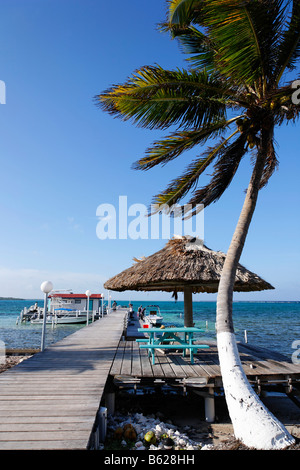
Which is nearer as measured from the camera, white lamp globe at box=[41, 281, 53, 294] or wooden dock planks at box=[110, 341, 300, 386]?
wooden dock planks at box=[110, 341, 300, 386]

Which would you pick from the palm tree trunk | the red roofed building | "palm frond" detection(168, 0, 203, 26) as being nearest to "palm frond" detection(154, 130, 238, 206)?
the palm tree trunk

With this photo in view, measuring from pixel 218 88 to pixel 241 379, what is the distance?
5262 millimetres

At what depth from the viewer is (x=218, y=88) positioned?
5680 mm

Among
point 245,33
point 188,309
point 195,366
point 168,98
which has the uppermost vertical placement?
point 245,33

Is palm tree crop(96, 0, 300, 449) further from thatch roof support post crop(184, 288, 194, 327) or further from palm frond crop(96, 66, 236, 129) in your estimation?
thatch roof support post crop(184, 288, 194, 327)

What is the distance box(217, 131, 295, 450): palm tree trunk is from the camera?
157 inches

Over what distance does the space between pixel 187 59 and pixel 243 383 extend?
6.41 meters

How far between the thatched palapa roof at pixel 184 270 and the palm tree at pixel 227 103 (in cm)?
154

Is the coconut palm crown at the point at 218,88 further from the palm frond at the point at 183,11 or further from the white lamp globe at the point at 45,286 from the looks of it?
the white lamp globe at the point at 45,286

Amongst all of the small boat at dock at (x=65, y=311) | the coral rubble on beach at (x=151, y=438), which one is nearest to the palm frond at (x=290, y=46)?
the coral rubble on beach at (x=151, y=438)

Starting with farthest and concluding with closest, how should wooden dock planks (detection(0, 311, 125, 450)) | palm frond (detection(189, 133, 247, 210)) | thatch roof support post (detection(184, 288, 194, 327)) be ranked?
1. thatch roof support post (detection(184, 288, 194, 327))
2. palm frond (detection(189, 133, 247, 210))
3. wooden dock planks (detection(0, 311, 125, 450))

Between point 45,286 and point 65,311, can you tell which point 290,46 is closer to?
point 45,286

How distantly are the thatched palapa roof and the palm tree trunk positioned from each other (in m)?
1.75

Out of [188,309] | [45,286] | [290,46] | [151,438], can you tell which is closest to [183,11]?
[290,46]
